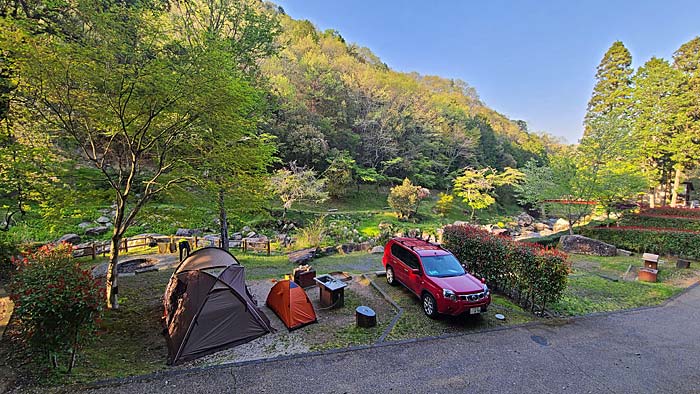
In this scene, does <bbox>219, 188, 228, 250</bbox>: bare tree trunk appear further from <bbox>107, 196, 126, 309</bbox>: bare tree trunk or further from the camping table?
the camping table

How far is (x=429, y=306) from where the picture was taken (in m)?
6.74

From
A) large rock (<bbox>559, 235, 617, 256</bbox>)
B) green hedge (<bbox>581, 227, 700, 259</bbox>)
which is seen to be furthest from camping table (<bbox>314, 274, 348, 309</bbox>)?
green hedge (<bbox>581, 227, 700, 259</bbox>)

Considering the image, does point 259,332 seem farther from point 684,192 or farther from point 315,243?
point 684,192

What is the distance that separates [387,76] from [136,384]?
37.0m

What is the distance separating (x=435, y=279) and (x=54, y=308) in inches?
255

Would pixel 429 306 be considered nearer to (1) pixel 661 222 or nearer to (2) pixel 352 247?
(2) pixel 352 247

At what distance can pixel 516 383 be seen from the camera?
175 inches

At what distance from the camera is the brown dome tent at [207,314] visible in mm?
5094

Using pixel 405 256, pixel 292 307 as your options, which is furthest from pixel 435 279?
pixel 292 307

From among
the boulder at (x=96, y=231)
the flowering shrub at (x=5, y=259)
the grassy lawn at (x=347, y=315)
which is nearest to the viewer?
the grassy lawn at (x=347, y=315)

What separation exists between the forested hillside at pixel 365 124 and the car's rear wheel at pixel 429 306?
18.2m

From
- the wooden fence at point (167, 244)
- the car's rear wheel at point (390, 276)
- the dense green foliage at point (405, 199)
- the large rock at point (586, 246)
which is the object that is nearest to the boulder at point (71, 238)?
the wooden fence at point (167, 244)

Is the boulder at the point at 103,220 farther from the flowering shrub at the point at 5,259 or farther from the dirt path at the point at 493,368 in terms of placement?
the dirt path at the point at 493,368

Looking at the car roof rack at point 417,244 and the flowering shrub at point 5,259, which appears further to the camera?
the flowering shrub at point 5,259
